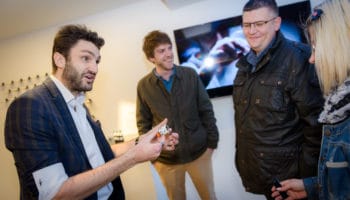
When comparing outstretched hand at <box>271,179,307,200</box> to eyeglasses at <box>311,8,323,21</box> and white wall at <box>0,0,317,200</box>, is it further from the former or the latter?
white wall at <box>0,0,317,200</box>

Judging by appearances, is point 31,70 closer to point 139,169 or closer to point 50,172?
point 139,169

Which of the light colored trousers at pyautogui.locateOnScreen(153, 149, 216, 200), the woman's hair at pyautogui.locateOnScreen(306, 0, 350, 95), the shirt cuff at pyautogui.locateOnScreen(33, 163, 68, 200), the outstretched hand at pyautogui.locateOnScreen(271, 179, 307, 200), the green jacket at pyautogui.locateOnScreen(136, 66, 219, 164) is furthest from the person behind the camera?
the light colored trousers at pyautogui.locateOnScreen(153, 149, 216, 200)

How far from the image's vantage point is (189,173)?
7.38ft

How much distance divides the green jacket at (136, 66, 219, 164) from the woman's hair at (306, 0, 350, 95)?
1.31m

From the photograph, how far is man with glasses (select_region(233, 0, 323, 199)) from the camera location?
1.13 metres

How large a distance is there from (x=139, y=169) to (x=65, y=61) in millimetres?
1506

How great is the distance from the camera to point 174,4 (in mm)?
2480

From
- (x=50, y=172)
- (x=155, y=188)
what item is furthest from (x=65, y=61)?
(x=155, y=188)

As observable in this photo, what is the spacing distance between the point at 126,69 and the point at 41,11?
39.5 inches

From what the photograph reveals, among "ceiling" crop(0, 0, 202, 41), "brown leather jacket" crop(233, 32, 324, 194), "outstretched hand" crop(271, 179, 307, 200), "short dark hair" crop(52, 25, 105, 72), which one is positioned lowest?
"outstretched hand" crop(271, 179, 307, 200)

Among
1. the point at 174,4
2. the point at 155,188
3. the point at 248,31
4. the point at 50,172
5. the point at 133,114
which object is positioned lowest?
the point at 155,188

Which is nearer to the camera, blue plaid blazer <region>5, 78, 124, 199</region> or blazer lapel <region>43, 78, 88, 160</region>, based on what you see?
blue plaid blazer <region>5, 78, 124, 199</region>

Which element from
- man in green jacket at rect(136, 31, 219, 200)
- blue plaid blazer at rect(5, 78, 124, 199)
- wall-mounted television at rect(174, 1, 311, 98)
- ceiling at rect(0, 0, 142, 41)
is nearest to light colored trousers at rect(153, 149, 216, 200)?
man in green jacket at rect(136, 31, 219, 200)

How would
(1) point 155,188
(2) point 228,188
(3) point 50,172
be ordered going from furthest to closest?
1. (2) point 228,188
2. (1) point 155,188
3. (3) point 50,172
